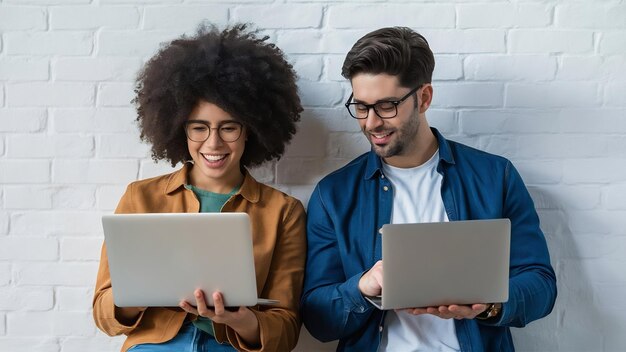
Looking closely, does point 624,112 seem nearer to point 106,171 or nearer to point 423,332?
point 423,332

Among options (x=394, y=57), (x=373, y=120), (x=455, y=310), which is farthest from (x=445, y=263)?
(x=394, y=57)

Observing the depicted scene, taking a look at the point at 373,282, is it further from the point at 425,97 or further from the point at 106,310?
the point at 106,310

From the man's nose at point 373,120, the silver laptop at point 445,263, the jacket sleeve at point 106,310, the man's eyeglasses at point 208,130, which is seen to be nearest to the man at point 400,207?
the man's nose at point 373,120

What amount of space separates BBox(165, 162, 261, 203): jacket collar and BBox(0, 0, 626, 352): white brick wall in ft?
0.67

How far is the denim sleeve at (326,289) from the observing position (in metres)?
1.88

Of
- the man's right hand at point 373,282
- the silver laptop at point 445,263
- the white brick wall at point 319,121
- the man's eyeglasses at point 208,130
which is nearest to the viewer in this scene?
the silver laptop at point 445,263

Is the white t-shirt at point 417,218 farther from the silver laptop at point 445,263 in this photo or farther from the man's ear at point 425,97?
the silver laptop at point 445,263

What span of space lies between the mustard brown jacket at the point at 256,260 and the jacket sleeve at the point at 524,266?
0.54 metres

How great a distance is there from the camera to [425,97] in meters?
2.01

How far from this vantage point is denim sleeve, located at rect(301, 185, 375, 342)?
1.88m

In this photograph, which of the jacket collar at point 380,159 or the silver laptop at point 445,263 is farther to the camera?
the jacket collar at point 380,159

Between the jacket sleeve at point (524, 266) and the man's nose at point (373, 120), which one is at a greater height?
the man's nose at point (373, 120)

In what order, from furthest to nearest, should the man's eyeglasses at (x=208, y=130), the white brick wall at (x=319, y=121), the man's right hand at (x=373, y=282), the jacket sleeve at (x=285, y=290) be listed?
the white brick wall at (x=319, y=121), the man's eyeglasses at (x=208, y=130), the jacket sleeve at (x=285, y=290), the man's right hand at (x=373, y=282)

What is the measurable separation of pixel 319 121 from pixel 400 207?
1.33ft
